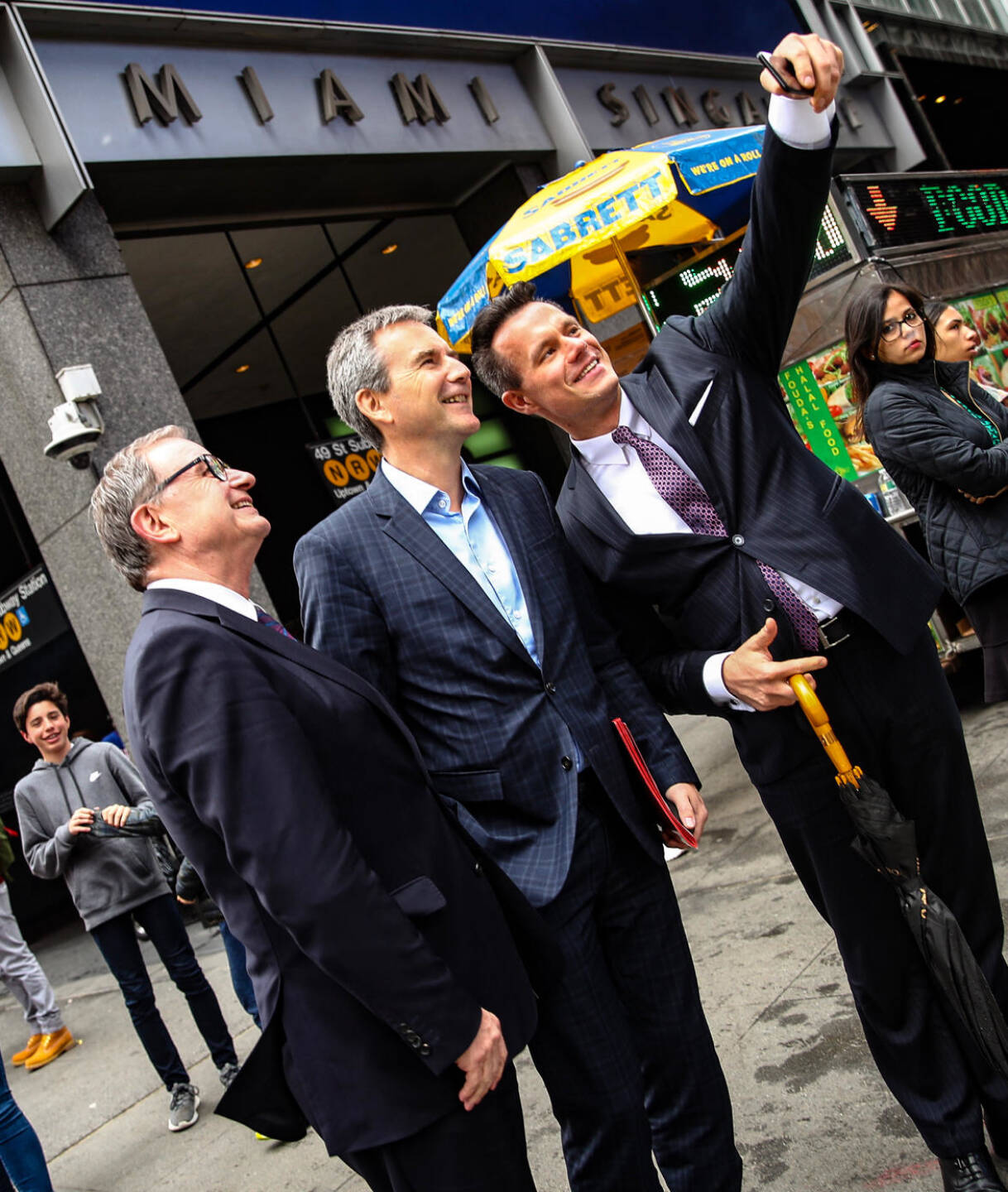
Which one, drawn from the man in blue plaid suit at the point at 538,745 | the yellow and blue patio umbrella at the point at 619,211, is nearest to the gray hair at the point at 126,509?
the man in blue plaid suit at the point at 538,745

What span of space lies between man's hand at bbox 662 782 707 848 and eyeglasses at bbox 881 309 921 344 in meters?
2.23

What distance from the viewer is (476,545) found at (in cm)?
251

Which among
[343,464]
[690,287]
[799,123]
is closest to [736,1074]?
[799,123]

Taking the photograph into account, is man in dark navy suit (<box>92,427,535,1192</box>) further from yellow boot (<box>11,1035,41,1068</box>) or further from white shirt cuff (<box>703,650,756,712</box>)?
yellow boot (<box>11,1035,41,1068</box>)

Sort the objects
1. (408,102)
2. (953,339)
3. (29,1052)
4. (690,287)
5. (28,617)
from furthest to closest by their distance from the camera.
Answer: (28,617) < (408,102) < (690,287) < (29,1052) < (953,339)

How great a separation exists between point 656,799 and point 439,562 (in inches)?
28.5

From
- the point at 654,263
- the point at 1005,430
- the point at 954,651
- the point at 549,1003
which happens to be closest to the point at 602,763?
the point at 549,1003

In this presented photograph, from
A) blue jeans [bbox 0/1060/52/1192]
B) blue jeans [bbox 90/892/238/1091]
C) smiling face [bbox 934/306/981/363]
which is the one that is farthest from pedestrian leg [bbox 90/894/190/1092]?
smiling face [bbox 934/306/981/363]

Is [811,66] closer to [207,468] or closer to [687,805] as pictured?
[207,468]

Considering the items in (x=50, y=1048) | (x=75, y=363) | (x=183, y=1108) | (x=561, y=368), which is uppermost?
(x=75, y=363)

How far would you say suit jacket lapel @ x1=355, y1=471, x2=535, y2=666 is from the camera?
90.8 inches

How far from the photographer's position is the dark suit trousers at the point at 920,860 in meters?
2.42

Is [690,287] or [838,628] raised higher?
[690,287]

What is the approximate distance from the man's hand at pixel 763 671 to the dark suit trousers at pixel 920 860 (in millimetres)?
228
